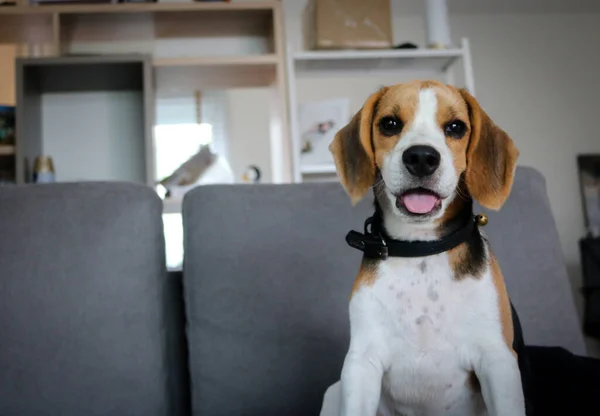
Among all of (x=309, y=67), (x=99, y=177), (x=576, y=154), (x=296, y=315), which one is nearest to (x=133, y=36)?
(x=99, y=177)

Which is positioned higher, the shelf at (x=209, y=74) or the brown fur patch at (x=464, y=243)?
the shelf at (x=209, y=74)

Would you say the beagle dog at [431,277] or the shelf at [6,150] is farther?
the shelf at [6,150]

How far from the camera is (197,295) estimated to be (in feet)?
3.62

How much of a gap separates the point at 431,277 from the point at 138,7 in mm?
1987

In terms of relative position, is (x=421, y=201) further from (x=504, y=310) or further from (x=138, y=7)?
(x=138, y=7)

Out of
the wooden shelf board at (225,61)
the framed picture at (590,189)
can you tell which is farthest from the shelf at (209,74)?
the framed picture at (590,189)

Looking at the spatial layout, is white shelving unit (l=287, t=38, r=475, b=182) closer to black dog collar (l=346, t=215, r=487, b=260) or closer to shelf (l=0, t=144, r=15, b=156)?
shelf (l=0, t=144, r=15, b=156)

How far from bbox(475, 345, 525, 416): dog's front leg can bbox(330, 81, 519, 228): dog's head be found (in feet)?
0.60

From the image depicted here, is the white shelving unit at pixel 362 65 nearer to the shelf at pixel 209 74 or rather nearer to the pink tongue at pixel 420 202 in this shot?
the shelf at pixel 209 74

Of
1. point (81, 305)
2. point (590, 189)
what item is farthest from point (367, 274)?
point (590, 189)

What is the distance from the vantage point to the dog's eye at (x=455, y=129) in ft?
2.46

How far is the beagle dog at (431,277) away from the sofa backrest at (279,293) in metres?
0.33

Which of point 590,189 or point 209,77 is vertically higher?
point 209,77

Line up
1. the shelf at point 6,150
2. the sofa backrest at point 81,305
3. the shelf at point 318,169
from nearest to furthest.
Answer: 1. the sofa backrest at point 81,305
2. the shelf at point 6,150
3. the shelf at point 318,169
